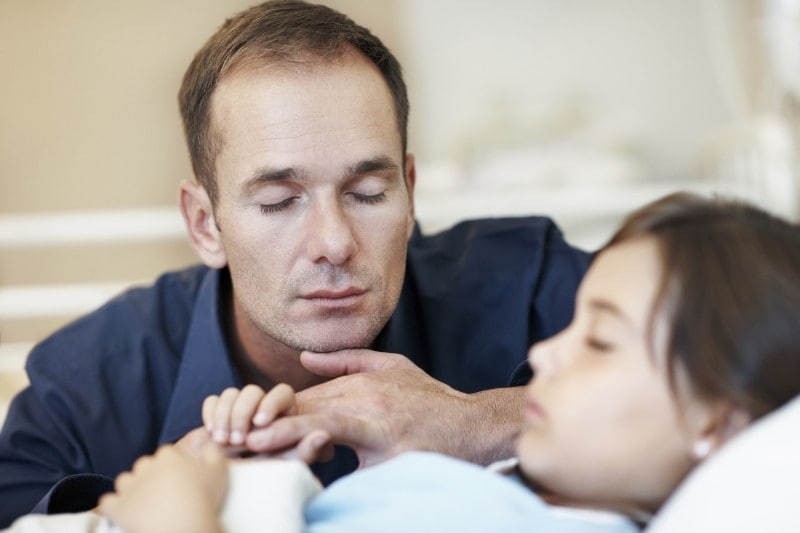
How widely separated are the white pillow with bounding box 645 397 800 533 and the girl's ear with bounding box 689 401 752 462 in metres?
0.05

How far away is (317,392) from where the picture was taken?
1291 mm

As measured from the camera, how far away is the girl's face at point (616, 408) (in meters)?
0.93

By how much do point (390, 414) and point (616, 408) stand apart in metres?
0.39

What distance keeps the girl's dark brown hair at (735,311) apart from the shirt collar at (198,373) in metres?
0.92

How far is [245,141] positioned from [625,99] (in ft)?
10.7

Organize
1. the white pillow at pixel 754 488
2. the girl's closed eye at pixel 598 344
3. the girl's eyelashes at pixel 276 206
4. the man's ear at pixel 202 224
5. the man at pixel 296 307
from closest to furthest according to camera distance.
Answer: the white pillow at pixel 754 488 → the girl's closed eye at pixel 598 344 → the man at pixel 296 307 → the girl's eyelashes at pixel 276 206 → the man's ear at pixel 202 224

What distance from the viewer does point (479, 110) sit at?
4352 mm

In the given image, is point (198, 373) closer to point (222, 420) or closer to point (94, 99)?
point (222, 420)

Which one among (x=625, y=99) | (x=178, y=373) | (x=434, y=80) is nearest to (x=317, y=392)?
(x=178, y=373)

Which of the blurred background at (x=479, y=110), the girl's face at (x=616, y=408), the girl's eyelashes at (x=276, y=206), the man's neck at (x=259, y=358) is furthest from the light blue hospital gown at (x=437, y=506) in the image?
the blurred background at (x=479, y=110)

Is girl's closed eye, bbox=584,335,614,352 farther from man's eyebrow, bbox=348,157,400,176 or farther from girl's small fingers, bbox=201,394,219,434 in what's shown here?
man's eyebrow, bbox=348,157,400,176

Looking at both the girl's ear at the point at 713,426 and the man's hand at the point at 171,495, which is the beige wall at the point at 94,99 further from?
the girl's ear at the point at 713,426

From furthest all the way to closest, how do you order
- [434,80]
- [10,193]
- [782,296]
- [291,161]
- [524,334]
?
[434,80] → [10,193] → [524,334] → [291,161] → [782,296]

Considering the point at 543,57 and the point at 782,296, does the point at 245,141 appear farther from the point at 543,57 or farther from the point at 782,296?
the point at 543,57
